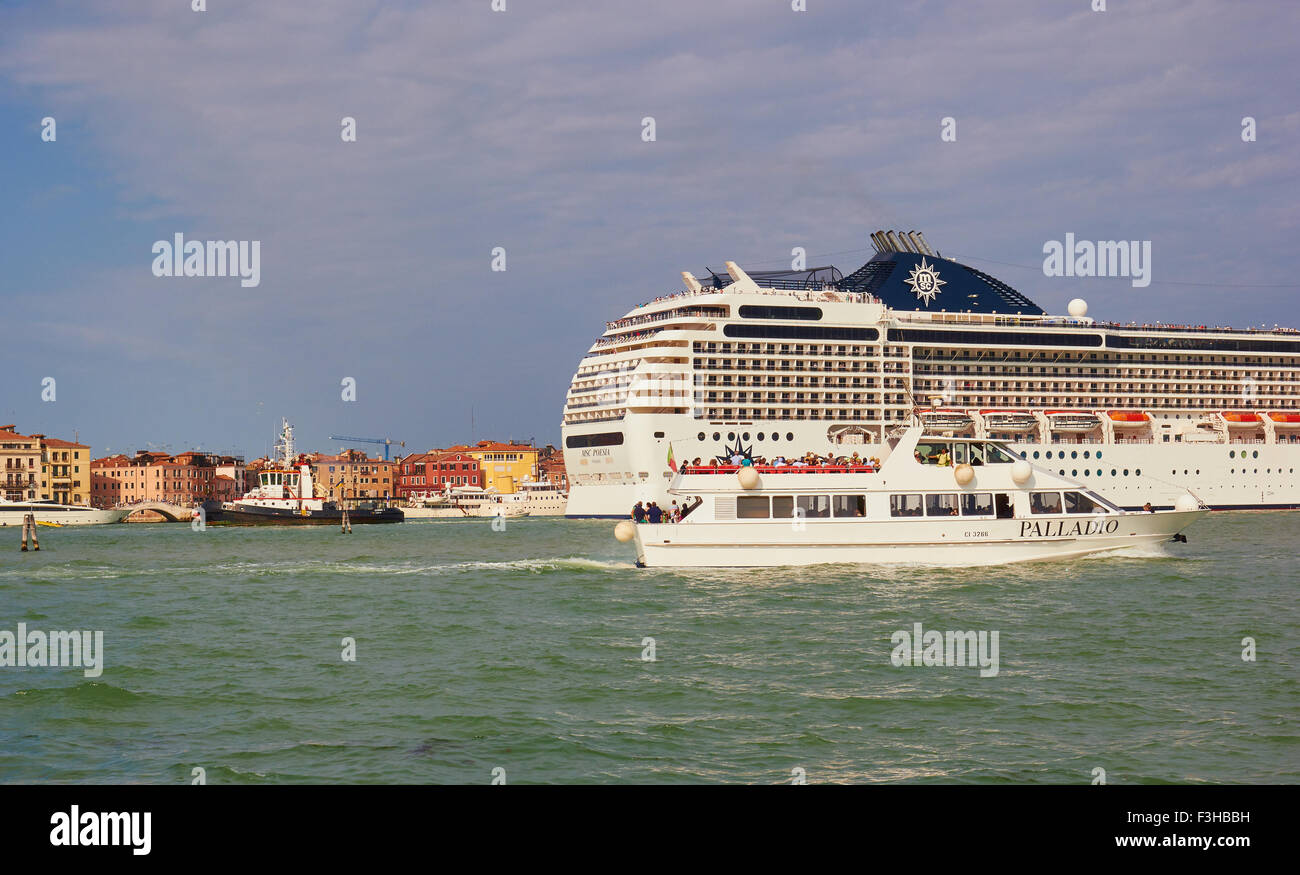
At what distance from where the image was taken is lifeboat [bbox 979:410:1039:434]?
249 ft

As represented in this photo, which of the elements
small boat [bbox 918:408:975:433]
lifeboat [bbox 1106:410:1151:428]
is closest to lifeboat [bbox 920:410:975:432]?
small boat [bbox 918:408:975:433]

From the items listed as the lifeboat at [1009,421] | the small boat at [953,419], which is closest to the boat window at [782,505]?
the small boat at [953,419]

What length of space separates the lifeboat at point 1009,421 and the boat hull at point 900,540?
45.6 metres

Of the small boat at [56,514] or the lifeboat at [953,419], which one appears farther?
the small boat at [56,514]

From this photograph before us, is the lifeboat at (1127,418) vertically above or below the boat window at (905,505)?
above

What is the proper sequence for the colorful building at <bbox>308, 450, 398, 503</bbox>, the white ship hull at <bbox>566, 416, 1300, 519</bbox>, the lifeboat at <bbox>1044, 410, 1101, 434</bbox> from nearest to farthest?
1. the white ship hull at <bbox>566, 416, 1300, 519</bbox>
2. the lifeboat at <bbox>1044, 410, 1101, 434</bbox>
3. the colorful building at <bbox>308, 450, 398, 503</bbox>

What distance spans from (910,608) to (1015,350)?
207 feet

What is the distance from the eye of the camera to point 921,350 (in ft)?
265

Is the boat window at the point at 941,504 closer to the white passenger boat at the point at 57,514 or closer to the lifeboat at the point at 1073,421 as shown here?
the lifeboat at the point at 1073,421

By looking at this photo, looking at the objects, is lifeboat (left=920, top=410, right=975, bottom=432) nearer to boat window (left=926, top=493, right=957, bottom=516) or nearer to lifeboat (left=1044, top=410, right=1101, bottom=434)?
lifeboat (left=1044, top=410, right=1101, bottom=434)

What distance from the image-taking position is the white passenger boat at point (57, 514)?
11112 cm

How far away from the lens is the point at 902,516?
30516mm

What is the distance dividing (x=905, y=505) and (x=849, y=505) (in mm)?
1442

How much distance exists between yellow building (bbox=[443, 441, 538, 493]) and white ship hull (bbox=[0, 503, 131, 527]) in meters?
48.8
